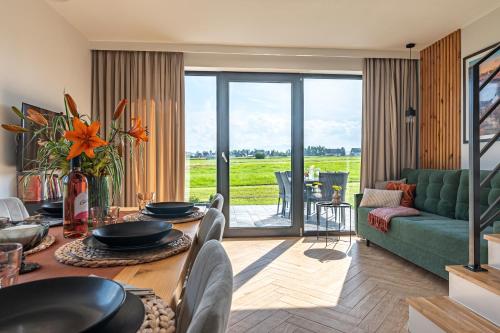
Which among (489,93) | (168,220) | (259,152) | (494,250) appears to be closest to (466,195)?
(489,93)

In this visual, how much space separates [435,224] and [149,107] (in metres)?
3.60

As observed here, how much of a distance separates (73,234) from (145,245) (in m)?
0.39

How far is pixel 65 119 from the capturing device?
4.44 feet

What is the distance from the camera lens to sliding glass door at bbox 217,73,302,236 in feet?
15.3

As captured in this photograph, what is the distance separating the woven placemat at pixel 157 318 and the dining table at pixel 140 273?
4 cm

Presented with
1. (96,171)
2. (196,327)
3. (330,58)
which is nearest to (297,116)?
(330,58)

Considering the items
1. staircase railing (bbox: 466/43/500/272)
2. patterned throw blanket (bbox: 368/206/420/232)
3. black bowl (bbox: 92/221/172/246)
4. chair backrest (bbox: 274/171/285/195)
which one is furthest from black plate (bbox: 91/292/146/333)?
chair backrest (bbox: 274/171/285/195)

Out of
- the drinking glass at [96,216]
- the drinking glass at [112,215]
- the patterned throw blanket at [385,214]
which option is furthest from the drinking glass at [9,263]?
the patterned throw blanket at [385,214]

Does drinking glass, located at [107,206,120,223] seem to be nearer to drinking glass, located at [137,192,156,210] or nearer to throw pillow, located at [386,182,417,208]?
drinking glass, located at [137,192,156,210]

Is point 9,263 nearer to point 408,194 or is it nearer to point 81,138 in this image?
point 81,138

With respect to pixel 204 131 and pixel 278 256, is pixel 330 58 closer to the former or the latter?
pixel 204 131

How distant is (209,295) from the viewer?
1.81 ft

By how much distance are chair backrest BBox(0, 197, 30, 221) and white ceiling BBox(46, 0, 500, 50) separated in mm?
2203

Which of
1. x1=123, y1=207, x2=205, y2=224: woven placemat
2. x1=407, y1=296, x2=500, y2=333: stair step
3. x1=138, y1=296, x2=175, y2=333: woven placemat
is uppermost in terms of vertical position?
x1=123, y1=207, x2=205, y2=224: woven placemat
